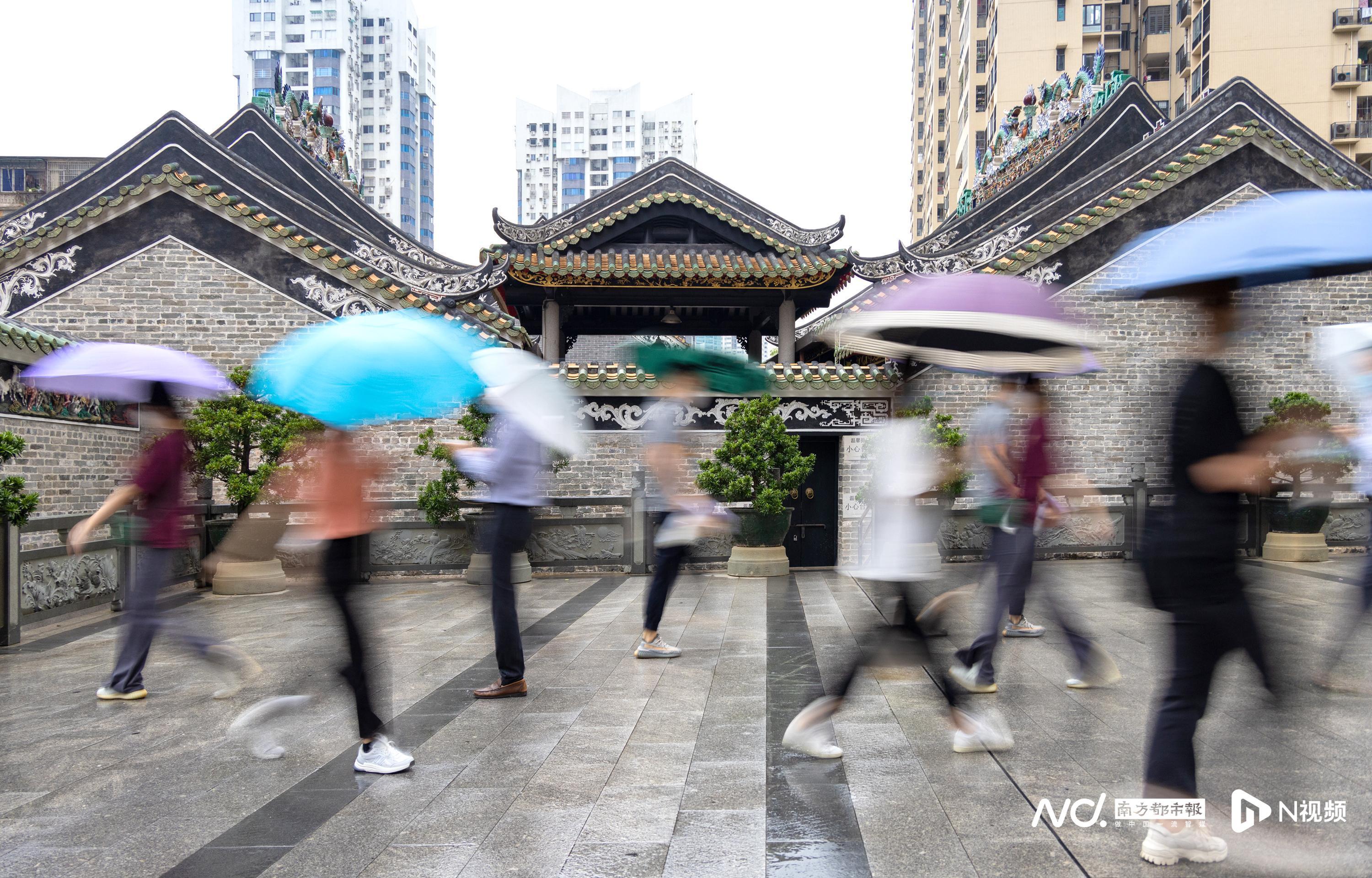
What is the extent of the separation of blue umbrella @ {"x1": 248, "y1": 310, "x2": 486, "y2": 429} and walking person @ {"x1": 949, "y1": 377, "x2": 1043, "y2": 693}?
2.41 m

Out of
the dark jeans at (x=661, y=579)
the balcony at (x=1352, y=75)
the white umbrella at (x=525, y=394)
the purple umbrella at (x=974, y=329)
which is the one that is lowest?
the dark jeans at (x=661, y=579)

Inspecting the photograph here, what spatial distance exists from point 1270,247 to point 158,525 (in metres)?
5.08

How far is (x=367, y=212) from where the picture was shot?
19.2 m

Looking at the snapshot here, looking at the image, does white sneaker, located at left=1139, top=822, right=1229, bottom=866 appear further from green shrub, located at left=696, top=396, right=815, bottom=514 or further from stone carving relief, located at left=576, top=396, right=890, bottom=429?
stone carving relief, located at left=576, top=396, right=890, bottom=429

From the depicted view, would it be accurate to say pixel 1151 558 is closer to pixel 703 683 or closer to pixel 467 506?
pixel 703 683

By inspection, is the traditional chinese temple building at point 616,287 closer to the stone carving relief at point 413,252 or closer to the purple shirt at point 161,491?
the stone carving relief at point 413,252

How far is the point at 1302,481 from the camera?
12.1 m

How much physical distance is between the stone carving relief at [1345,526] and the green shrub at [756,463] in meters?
7.00

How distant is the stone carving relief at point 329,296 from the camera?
12.1 metres

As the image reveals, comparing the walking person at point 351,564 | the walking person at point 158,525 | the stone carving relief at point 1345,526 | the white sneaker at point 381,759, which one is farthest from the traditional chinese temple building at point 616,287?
the white sneaker at point 381,759

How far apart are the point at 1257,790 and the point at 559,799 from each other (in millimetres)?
2634

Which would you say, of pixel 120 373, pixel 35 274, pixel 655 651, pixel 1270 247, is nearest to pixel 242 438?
pixel 35 274

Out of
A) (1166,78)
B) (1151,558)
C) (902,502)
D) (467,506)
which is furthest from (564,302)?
(1166,78)

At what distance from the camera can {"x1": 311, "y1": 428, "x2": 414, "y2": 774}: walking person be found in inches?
152
